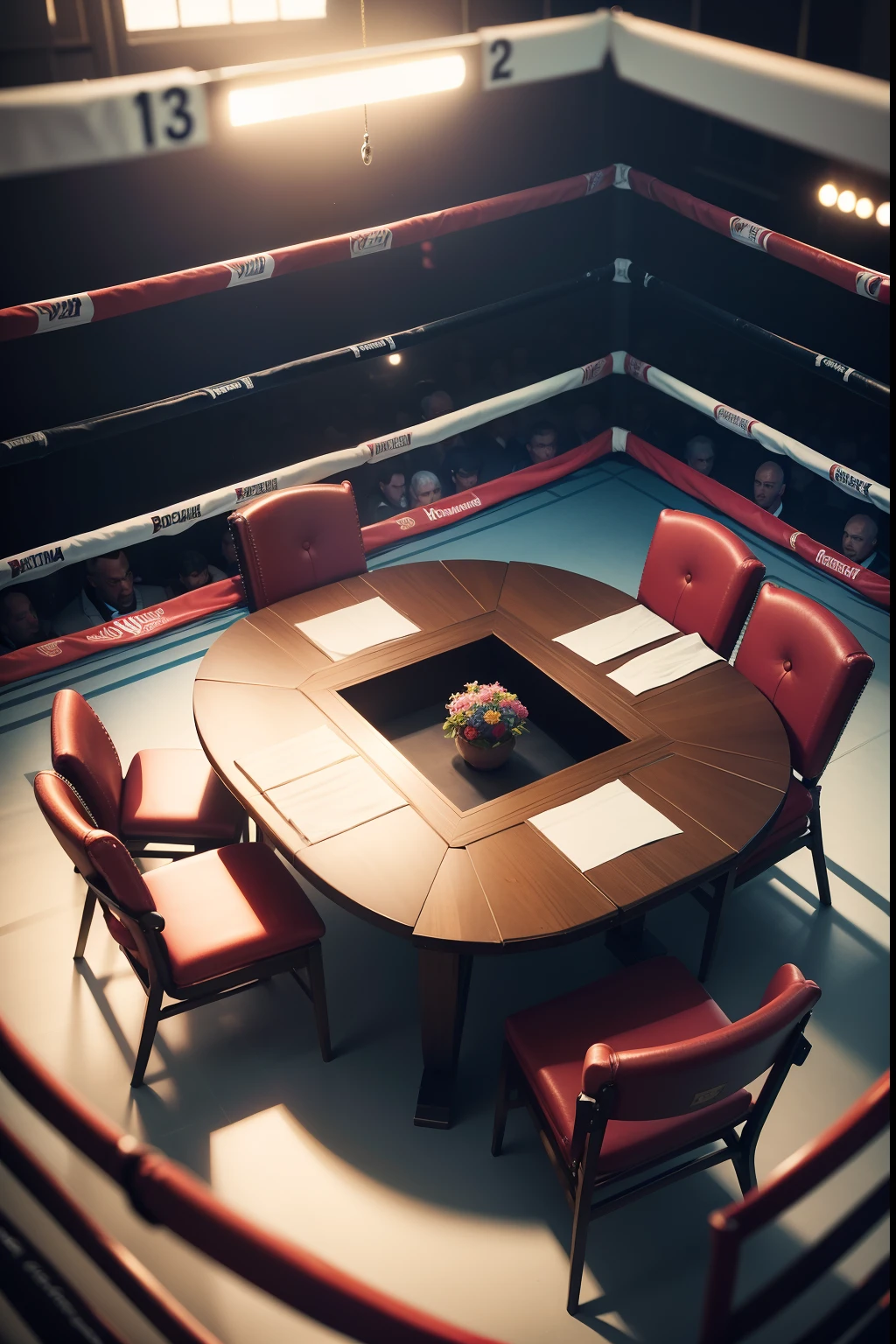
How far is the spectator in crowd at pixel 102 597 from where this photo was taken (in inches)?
200

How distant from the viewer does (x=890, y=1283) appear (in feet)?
3.24

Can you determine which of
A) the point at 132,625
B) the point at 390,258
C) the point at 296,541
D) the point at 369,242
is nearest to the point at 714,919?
the point at 296,541

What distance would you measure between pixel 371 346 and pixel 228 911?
3.10 m

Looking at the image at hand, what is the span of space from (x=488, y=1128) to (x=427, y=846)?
30.7 inches

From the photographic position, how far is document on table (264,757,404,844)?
3.11m

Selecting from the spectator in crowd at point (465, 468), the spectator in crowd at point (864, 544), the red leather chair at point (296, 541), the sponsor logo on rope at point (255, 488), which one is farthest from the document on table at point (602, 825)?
the spectator in crowd at point (465, 468)

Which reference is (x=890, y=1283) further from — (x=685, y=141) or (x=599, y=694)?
(x=685, y=141)

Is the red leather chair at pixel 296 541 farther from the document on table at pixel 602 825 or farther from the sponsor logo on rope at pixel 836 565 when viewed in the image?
the sponsor logo on rope at pixel 836 565

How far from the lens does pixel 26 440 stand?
4625 millimetres

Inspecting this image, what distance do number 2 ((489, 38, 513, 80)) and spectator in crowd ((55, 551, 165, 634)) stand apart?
2.47 meters

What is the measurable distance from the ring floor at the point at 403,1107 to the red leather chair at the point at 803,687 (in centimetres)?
31

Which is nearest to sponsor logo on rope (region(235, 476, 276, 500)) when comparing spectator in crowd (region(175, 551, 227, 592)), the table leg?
spectator in crowd (region(175, 551, 227, 592))

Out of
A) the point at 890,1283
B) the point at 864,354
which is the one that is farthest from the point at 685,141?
the point at 890,1283

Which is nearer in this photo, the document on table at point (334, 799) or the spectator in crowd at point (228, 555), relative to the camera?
the document on table at point (334, 799)
